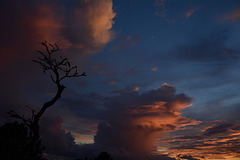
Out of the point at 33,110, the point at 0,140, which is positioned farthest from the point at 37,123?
the point at 0,140

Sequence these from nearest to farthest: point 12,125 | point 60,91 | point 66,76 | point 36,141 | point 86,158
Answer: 1. point 36,141
2. point 60,91
3. point 66,76
4. point 12,125
5. point 86,158

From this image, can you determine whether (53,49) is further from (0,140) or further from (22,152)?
(0,140)

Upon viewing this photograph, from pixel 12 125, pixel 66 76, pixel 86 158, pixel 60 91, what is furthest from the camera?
pixel 86 158

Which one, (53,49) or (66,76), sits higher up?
(53,49)

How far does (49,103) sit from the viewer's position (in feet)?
37.5

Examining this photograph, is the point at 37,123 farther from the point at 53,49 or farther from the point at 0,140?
the point at 0,140

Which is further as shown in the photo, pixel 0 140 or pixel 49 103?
pixel 0 140

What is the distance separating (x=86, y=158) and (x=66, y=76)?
6839 centimetres

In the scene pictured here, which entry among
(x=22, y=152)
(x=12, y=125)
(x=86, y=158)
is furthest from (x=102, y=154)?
(x=22, y=152)

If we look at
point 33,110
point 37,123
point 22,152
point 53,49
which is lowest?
point 22,152

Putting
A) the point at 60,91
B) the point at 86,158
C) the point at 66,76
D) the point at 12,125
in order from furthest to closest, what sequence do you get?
the point at 86,158 < the point at 12,125 < the point at 66,76 < the point at 60,91

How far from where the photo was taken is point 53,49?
1316 cm

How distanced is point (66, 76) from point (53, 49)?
2.11 metres

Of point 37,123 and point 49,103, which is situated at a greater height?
point 49,103
